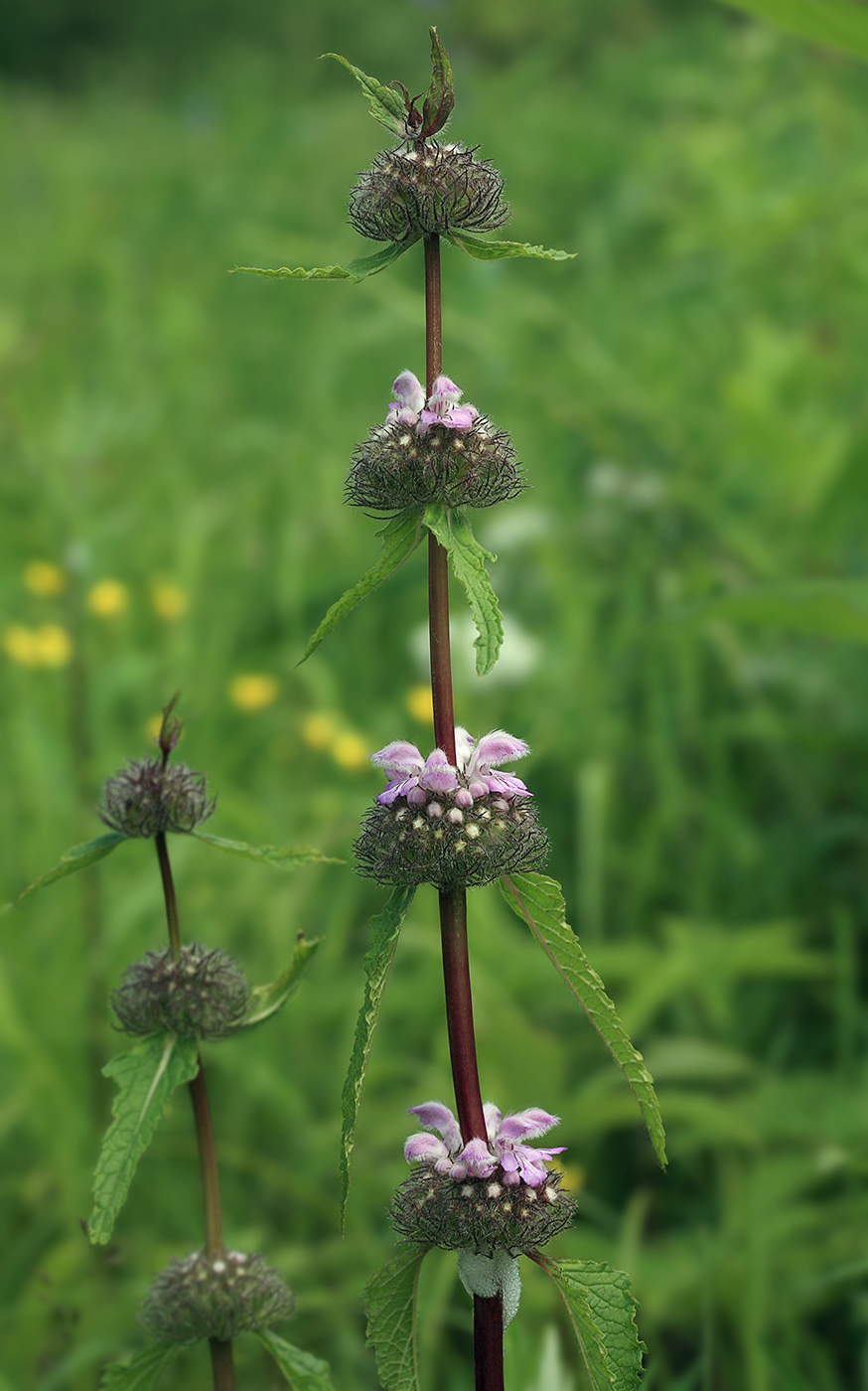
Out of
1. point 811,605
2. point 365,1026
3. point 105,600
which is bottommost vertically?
point 365,1026

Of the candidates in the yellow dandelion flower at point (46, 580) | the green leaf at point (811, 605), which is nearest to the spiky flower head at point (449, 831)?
the green leaf at point (811, 605)

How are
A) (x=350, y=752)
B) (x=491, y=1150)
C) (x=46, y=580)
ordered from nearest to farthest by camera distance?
(x=491, y=1150), (x=350, y=752), (x=46, y=580)

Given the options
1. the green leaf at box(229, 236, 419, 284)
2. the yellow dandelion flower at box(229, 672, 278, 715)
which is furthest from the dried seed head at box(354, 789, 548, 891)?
the yellow dandelion flower at box(229, 672, 278, 715)

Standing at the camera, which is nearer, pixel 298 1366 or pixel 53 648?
pixel 298 1366

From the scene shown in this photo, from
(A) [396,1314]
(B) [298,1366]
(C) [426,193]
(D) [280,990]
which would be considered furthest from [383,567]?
(B) [298,1366]

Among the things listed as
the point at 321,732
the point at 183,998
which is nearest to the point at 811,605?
the point at 183,998

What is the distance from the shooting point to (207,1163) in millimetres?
1268

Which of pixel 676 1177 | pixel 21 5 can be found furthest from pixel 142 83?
pixel 676 1177

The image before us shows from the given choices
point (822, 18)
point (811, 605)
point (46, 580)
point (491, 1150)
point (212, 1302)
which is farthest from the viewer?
point (46, 580)

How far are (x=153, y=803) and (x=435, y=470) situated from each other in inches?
16.8

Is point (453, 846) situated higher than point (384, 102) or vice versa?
point (384, 102)

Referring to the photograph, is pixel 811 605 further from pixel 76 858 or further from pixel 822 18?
pixel 76 858

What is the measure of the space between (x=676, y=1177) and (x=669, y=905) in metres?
0.81

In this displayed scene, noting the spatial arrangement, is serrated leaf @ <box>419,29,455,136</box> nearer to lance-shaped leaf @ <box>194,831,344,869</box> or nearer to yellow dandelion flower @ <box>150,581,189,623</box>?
lance-shaped leaf @ <box>194,831,344,869</box>
